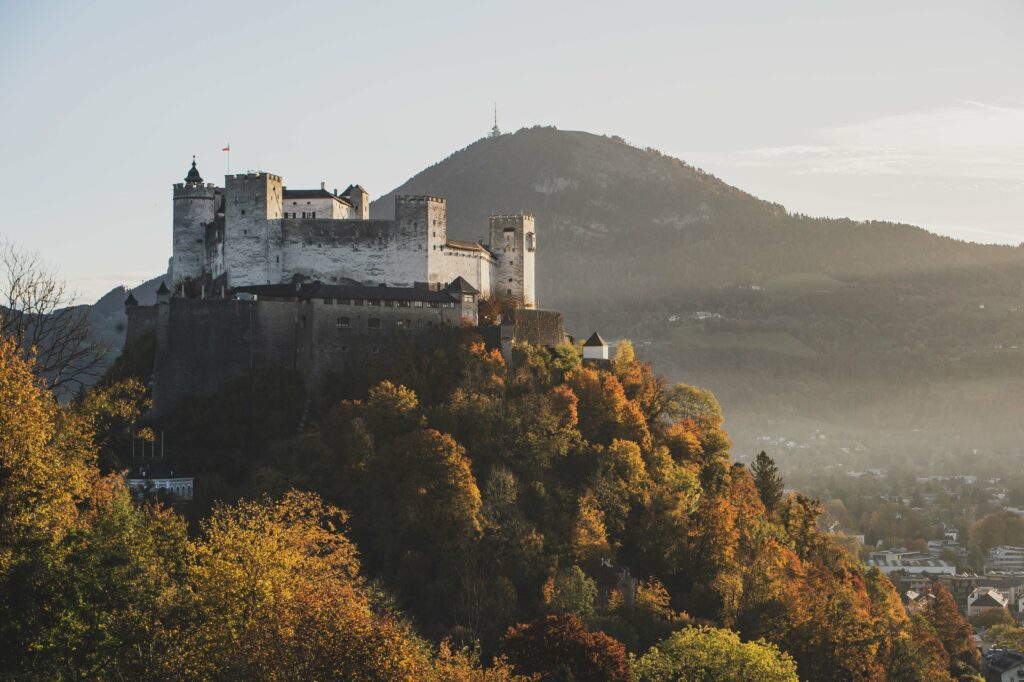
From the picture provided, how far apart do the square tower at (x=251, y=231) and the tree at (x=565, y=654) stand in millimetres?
31011

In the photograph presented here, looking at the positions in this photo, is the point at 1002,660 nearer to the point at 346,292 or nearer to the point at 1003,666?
the point at 1003,666

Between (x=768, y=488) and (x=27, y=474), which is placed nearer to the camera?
(x=27, y=474)

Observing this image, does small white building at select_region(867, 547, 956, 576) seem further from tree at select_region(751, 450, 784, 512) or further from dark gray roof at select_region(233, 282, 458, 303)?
dark gray roof at select_region(233, 282, 458, 303)

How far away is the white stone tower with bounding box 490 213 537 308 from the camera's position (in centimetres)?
8556

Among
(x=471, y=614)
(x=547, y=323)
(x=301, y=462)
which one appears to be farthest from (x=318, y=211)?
(x=471, y=614)

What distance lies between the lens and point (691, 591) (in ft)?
220

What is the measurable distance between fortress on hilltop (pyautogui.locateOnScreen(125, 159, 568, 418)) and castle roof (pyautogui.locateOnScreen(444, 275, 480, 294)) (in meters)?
0.08

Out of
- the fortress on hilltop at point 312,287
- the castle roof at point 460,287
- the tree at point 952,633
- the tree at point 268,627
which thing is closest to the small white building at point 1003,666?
the tree at point 952,633

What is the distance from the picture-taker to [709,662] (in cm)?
5494

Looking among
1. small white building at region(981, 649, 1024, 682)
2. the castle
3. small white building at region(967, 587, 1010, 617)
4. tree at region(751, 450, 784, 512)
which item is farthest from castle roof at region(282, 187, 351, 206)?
small white building at region(967, 587, 1010, 617)

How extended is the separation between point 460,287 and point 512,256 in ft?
30.3

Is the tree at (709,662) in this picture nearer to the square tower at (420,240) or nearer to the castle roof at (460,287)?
the castle roof at (460,287)

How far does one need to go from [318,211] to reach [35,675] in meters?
49.2

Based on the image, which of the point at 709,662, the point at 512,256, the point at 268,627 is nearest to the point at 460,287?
the point at 512,256
